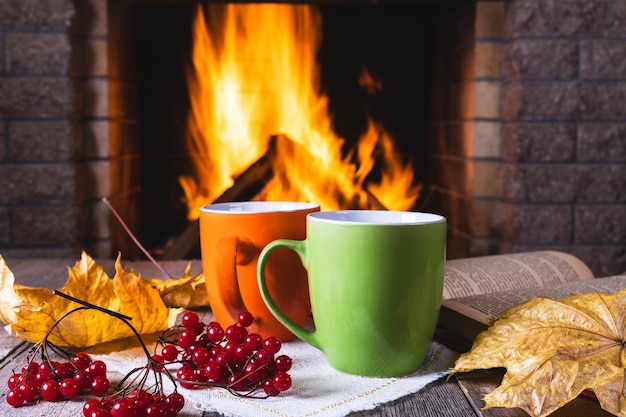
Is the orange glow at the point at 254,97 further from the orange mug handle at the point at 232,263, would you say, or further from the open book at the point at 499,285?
the orange mug handle at the point at 232,263

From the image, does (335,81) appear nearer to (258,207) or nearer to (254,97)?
Answer: (254,97)

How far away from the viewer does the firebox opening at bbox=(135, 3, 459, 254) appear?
6.37 ft

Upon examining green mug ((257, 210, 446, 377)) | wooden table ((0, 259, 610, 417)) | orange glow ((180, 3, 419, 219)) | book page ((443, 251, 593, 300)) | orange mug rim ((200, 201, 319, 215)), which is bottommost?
wooden table ((0, 259, 610, 417))

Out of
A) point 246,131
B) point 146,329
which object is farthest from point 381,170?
point 146,329

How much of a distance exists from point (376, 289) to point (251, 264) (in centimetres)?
13

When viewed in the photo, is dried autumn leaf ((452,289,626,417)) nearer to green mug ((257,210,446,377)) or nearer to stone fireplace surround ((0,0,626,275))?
green mug ((257,210,446,377))

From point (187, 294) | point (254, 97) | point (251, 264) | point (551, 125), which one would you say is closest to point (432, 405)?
point (251, 264)

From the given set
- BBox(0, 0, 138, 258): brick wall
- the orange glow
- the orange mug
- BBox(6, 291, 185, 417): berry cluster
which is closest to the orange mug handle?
the orange mug

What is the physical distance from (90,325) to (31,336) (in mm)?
55

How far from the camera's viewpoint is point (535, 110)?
158 cm

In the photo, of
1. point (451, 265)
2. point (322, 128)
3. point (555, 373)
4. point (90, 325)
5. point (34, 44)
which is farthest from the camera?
point (322, 128)

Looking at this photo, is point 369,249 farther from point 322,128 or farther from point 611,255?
point 322,128

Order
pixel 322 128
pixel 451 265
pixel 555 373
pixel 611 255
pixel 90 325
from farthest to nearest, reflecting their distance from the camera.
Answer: pixel 322 128 → pixel 611 255 → pixel 451 265 → pixel 90 325 → pixel 555 373

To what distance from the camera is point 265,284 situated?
59cm
